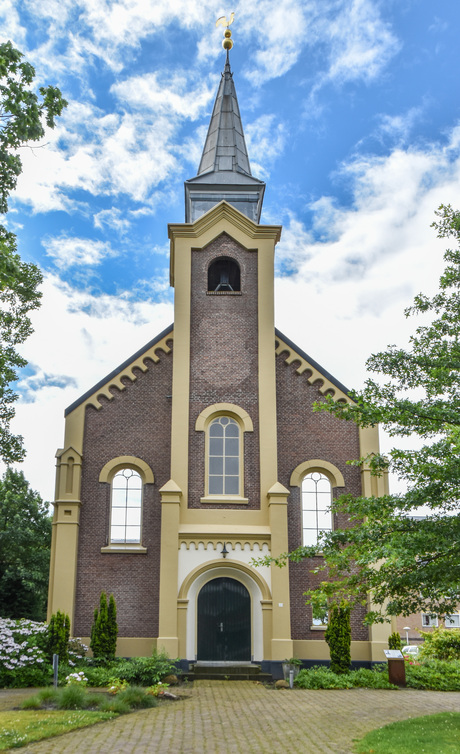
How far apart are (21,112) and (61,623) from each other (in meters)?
12.9

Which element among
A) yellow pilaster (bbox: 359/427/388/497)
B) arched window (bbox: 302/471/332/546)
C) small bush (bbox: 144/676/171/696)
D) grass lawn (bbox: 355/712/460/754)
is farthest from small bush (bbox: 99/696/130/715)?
yellow pilaster (bbox: 359/427/388/497)

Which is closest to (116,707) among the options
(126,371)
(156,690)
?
(156,690)

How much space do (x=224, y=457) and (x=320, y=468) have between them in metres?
3.24

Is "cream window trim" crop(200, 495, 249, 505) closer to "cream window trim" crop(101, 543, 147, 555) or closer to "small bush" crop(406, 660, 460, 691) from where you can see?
"cream window trim" crop(101, 543, 147, 555)

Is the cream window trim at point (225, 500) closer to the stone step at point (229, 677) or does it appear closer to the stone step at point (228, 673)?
the stone step at point (228, 673)

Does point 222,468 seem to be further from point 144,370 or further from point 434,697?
point 434,697

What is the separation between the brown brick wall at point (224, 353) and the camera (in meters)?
21.7

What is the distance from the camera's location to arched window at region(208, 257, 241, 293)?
82.5ft

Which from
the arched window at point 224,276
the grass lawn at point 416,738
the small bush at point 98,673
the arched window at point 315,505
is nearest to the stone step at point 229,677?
the small bush at point 98,673

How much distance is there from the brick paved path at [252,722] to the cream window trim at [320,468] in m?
6.56

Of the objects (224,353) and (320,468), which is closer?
(320,468)

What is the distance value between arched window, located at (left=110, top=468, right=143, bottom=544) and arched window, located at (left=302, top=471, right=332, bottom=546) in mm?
5203

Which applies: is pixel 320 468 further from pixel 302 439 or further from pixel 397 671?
pixel 397 671

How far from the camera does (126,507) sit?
72.8 ft
